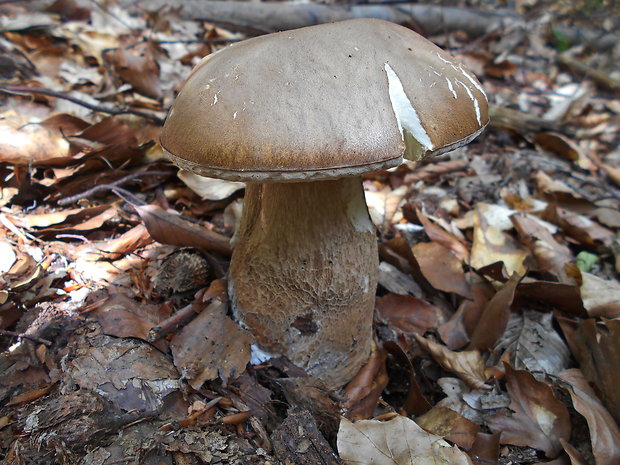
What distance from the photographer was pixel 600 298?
1.88 metres

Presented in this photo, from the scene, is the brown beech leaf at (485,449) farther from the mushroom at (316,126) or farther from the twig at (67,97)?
the twig at (67,97)

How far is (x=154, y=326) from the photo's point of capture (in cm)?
154

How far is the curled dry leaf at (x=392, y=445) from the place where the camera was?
4.25 feet

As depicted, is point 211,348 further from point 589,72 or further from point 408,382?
point 589,72

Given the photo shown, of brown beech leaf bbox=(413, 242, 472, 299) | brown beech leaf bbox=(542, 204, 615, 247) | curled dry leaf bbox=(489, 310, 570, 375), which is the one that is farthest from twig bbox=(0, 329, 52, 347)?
brown beech leaf bbox=(542, 204, 615, 247)

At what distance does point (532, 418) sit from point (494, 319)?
42cm

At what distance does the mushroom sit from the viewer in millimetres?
950

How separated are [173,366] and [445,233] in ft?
5.18

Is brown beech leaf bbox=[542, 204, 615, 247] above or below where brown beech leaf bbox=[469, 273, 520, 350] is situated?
above

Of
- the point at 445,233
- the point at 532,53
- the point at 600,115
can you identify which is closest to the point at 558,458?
the point at 445,233

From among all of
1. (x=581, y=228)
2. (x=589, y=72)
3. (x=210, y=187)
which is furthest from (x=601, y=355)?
(x=589, y=72)

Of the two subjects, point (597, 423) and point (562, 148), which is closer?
point (597, 423)

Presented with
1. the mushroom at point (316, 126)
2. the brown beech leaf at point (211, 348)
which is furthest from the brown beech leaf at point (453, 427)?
the brown beech leaf at point (211, 348)

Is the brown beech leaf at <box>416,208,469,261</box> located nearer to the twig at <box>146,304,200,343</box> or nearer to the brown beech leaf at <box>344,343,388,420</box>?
the brown beech leaf at <box>344,343,388,420</box>
